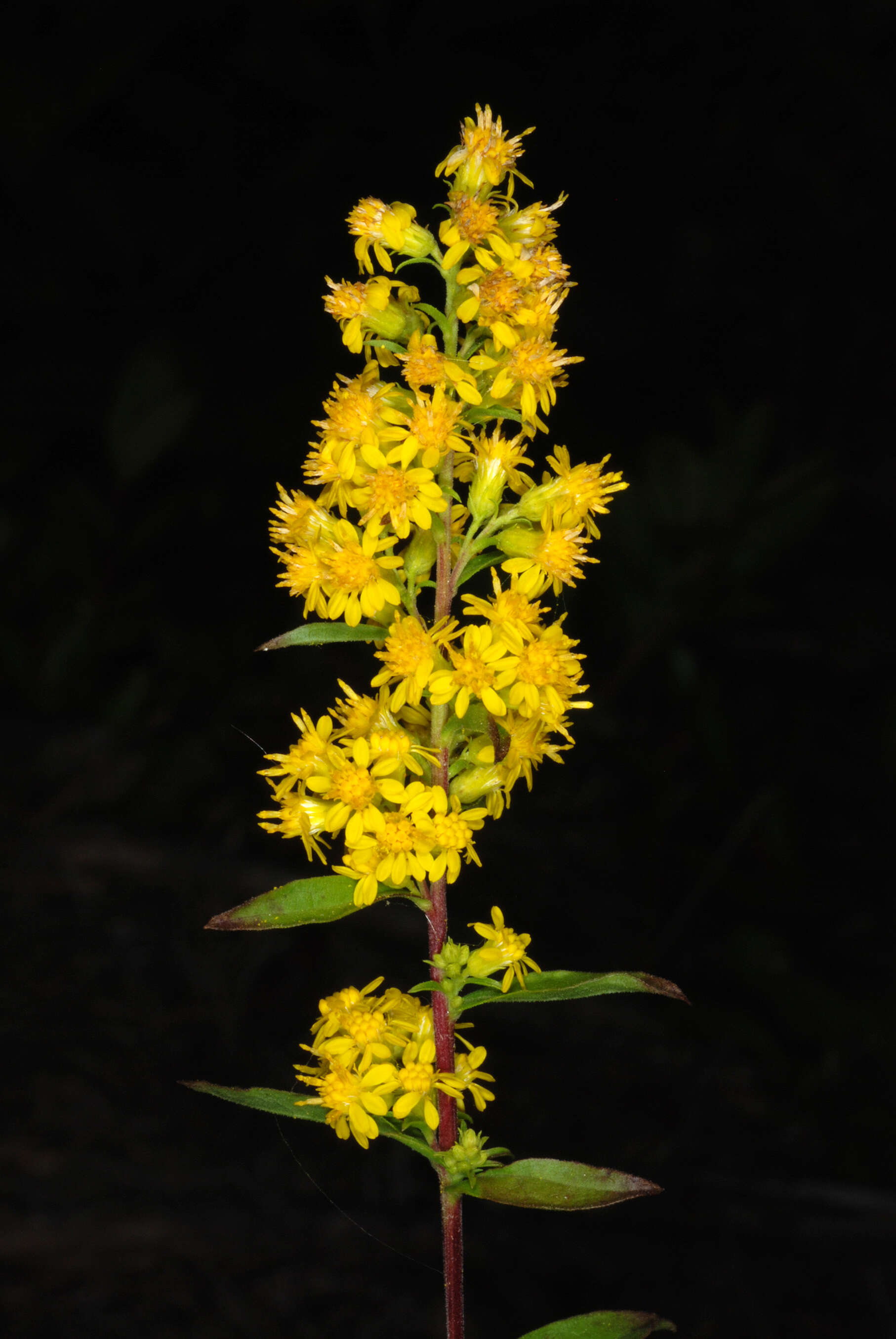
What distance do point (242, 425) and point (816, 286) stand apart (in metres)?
1.86

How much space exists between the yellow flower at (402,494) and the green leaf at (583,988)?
43cm

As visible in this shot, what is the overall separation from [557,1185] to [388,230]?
36.1 inches

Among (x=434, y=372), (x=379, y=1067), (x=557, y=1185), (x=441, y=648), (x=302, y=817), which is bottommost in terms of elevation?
(x=557, y=1185)

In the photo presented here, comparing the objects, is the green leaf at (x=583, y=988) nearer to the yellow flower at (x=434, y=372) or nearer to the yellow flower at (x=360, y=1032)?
the yellow flower at (x=360, y=1032)

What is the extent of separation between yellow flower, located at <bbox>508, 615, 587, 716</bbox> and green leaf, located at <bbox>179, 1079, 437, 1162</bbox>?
1.38 ft

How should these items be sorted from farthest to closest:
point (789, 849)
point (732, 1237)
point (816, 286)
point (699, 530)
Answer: point (816, 286) → point (699, 530) → point (789, 849) → point (732, 1237)

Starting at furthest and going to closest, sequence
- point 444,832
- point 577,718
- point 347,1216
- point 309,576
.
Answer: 1. point 577,718
2. point 347,1216
3. point 309,576
4. point 444,832

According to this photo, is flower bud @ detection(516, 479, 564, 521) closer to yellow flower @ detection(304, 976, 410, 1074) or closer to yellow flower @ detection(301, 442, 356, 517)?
yellow flower @ detection(301, 442, 356, 517)

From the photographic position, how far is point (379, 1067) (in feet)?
3.59

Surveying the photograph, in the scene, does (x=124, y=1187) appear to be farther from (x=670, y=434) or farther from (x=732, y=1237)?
(x=670, y=434)

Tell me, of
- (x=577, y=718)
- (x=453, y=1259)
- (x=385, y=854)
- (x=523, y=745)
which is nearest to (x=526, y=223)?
(x=523, y=745)

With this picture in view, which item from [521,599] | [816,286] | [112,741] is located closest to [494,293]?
[521,599]

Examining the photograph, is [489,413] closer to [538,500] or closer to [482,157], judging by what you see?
[538,500]

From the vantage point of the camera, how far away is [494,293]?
107cm
